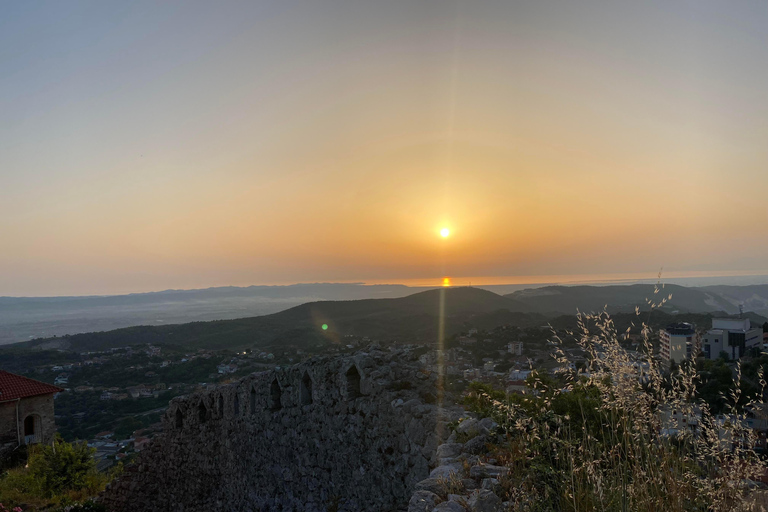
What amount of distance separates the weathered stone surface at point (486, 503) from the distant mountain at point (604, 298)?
1284 inches

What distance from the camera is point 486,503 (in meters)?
2.83

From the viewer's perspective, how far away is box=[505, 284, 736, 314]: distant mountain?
3819 centimetres

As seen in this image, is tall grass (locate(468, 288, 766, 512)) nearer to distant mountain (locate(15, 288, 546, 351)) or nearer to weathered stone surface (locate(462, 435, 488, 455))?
weathered stone surface (locate(462, 435, 488, 455))

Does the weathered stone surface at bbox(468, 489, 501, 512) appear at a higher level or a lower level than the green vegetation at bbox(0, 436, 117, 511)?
higher

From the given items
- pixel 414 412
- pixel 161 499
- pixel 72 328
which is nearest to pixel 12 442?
pixel 161 499

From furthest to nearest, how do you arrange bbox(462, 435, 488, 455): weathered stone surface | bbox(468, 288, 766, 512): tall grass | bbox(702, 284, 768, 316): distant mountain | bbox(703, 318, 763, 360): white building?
bbox(702, 284, 768, 316): distant mountain → bbox(703, 318, 763, 360): white building → bbox(462, 435, 488, 455): weathered stone surface → bbox(468, 288, 766, 512): tall grass

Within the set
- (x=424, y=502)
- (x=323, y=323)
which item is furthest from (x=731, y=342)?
(x=323, y=323)

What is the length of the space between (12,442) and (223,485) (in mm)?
14808

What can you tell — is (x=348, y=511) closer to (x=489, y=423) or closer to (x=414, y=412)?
(x=414, y=412)

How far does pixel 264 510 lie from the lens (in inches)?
291

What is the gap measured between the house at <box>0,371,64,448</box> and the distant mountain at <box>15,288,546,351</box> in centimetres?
2082

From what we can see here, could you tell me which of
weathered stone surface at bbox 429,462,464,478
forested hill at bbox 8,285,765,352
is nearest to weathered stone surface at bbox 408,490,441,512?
weathered stone surface at bbox 429,462,464,478

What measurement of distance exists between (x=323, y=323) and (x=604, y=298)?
3176cm

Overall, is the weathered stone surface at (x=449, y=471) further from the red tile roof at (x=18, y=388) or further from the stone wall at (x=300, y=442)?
the red tile roof at (x=18, y=388)
